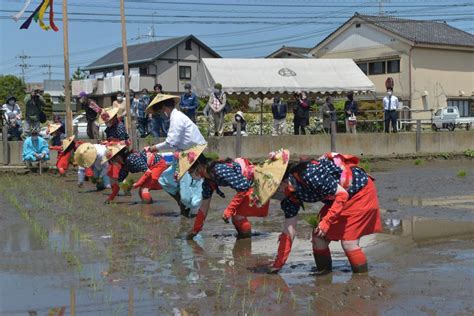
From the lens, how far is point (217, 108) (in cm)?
1981

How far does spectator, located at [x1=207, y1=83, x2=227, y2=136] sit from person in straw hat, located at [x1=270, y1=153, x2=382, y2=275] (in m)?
13.6

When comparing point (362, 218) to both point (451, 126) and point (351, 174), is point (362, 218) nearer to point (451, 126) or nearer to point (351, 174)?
point (351, 174)

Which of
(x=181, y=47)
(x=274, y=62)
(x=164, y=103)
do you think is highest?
(x=181, y=47)

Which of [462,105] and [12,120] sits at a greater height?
[462,105]

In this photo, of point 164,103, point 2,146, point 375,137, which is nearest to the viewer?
point 164,103

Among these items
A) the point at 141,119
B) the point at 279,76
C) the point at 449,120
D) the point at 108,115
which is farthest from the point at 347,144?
the point at 449,120

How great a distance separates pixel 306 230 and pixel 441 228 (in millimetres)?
1766

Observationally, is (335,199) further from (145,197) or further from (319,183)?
(145,197)

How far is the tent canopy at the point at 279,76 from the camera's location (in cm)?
2398

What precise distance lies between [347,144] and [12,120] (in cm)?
983

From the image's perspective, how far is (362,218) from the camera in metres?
6.16

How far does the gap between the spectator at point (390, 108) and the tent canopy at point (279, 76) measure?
3.92 m

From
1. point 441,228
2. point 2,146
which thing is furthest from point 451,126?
point 441,228

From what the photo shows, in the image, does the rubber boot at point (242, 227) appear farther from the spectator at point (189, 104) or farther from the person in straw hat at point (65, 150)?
the spectator at point (189, 104)
